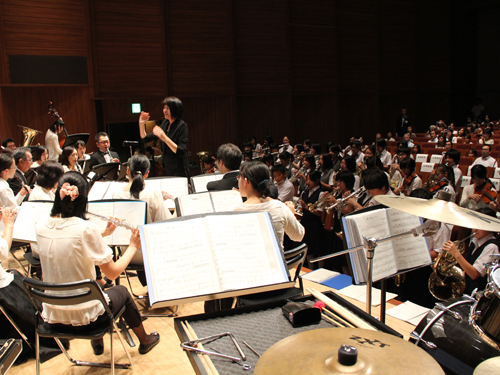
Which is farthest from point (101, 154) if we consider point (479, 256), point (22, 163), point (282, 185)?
point (479, 256)

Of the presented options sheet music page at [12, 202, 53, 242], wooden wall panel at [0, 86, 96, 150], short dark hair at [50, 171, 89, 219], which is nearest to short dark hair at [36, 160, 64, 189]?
sheet music page at [12, 202, 53, 242]

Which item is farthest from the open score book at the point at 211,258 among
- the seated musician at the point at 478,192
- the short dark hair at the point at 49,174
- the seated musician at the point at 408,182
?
the seated musician at the point at 408,182

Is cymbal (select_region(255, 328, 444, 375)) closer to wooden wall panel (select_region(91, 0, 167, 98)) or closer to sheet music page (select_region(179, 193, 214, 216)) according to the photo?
sheet music page (select_region(179, 193, 214, 216))

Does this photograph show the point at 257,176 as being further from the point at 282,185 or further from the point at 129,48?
the point at 129,48

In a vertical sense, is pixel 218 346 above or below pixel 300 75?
below

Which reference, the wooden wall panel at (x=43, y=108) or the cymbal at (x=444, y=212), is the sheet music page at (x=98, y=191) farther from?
the wooden wall panel at (x=43, y=108)

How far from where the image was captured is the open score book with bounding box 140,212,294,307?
2055mm

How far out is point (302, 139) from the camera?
598 inches

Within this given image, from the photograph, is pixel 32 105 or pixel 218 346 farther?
pixel 32 105

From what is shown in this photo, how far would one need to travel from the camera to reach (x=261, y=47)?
1377 cm

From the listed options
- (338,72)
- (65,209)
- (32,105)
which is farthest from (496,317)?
(338,72)

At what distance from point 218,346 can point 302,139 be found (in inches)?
541

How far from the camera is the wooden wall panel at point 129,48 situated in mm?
11070

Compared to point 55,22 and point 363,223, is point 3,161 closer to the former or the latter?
point 363,223
